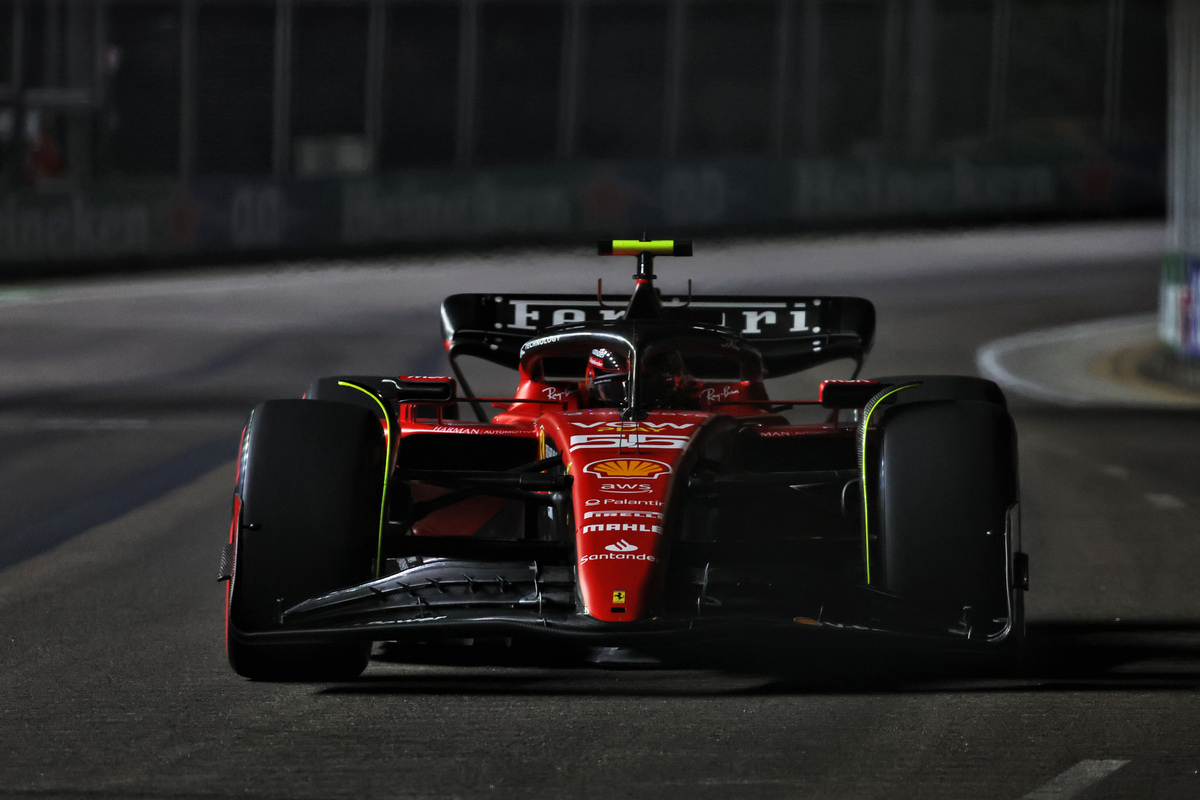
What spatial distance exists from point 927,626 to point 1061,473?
6852mm

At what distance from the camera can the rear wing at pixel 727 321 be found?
9.44 m

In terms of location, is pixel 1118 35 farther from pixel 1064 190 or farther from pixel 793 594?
pixel 793 594

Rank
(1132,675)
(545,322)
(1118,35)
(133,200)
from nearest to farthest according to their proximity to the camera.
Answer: (1132,675)
(545,322)
(133,200)
(1118,35)

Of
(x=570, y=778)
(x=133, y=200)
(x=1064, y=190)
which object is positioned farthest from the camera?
(x=1064, y=190)

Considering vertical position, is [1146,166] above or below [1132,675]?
above

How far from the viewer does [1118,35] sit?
3581 centimetres

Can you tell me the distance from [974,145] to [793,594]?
30.3 metres

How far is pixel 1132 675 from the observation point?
21.6 ft

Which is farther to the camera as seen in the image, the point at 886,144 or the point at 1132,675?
the point at 886,144

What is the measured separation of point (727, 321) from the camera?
32.3ft

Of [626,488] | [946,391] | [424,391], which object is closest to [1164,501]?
[946,391]

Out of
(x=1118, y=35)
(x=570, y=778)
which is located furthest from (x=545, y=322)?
(x=1118, y=35)

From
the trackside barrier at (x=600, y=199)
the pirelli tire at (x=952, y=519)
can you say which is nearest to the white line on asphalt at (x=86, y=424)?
the pirelli tire at (x=952, y=519)

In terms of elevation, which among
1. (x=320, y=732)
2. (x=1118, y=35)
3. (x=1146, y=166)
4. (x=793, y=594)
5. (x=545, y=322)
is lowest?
(x=320, y=732)
